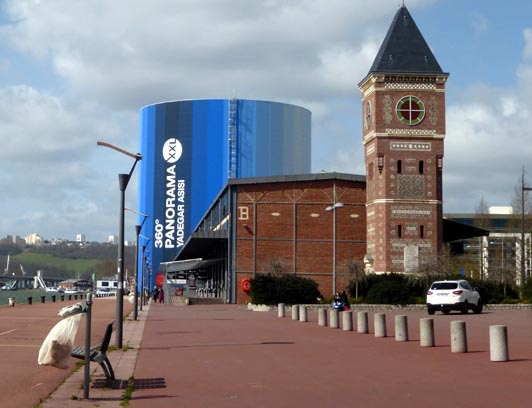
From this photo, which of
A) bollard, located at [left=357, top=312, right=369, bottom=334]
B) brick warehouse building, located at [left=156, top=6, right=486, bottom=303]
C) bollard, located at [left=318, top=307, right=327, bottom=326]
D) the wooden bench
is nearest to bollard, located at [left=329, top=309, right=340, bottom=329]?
bollard, located at [left=318, top=307, right=327, bottom=326]

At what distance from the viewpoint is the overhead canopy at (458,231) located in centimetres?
7531

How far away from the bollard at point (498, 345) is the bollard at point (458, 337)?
1.97 metres

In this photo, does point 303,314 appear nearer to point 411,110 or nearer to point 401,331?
point 401,331

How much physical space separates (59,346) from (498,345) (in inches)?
335

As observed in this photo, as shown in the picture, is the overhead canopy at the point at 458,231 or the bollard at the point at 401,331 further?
the overhead canopy at the point at 458,231

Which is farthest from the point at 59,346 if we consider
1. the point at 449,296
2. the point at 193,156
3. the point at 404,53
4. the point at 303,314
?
the point at 193,156

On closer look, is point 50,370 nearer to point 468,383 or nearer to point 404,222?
point 468,383

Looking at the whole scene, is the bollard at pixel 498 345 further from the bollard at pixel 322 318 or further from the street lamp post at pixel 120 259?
the bollard at pixel 322 318

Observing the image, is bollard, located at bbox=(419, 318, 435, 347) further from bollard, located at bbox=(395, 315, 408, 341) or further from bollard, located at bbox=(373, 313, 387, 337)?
bollard, located at bbox=(373, 313, 387, 337)

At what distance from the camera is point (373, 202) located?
227 feet

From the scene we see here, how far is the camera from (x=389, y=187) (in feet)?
221

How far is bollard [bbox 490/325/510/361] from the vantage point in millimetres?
17094

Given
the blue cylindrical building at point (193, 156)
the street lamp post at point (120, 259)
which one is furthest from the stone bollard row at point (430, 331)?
the blue cylindrical building at point (193, 156)

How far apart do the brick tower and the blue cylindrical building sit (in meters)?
59.9
